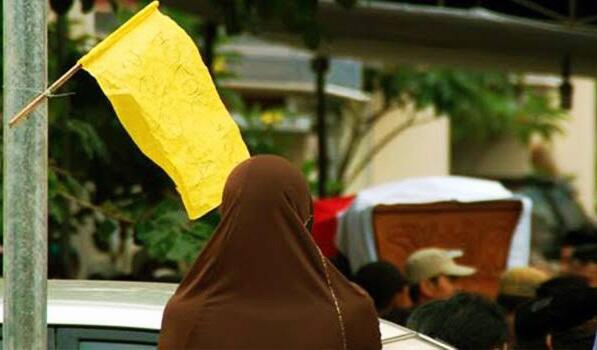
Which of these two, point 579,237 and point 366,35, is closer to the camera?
point 366,35

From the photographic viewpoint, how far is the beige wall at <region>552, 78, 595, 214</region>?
3472 cm

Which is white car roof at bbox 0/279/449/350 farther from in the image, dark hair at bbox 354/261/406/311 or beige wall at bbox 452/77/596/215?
beige wall at bbox 452/77/596/215

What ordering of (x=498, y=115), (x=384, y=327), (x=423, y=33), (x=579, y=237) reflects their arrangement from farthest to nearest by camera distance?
(x=498, y=115), (x=579, y=237), (x=423, y=33), (x=384, y=327)

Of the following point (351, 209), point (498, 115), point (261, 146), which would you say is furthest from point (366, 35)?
point (498, 115)

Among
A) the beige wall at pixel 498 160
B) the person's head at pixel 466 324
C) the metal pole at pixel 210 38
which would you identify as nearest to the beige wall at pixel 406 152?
the beige wall at pixel 498 160

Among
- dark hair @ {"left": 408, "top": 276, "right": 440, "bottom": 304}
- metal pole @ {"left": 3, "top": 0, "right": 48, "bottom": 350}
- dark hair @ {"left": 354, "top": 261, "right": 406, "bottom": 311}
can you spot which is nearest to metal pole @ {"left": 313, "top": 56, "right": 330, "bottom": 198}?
dark hair @ {"left": 408, "top": 276, "right": 440, "bottom": 304}

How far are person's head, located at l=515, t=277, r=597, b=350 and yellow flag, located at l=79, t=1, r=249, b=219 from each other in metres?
2.09

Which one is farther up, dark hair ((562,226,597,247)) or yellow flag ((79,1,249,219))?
yellow flag ((79,1,249,219))

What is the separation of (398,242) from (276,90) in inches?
479

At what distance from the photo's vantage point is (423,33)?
47.1ft

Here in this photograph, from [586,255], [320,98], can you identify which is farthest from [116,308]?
[320,98]

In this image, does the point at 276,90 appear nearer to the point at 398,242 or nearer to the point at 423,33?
the point at 423,33

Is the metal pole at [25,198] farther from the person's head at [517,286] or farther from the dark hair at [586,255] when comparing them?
the dark hair at [586,255]

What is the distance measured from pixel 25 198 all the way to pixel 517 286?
5362mm
